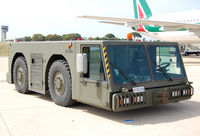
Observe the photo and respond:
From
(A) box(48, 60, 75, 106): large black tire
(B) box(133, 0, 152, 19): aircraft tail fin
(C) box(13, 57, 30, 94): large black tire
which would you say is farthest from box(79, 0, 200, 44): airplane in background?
(A) box(48, 60, 75, 106): large black tire

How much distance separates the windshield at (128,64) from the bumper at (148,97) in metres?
0.30

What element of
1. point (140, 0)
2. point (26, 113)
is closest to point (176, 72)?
point (26, 113)

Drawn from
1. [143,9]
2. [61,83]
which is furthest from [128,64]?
[143,9]

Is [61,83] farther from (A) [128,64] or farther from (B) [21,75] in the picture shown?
(B) [21,75]

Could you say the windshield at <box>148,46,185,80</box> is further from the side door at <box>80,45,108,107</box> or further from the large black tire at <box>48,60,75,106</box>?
the large black tire at <box>48,60,75,106</box>

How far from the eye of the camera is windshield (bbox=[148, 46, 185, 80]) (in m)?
6.24

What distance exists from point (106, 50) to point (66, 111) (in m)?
1.80

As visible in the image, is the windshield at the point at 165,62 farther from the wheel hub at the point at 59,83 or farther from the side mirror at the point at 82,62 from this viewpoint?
the wheel hub at the point at 59,83

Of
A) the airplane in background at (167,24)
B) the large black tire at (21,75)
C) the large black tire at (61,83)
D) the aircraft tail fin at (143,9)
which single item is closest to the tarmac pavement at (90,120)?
the large black tire at (61,83)

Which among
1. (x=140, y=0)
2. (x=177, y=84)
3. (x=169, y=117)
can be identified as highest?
(x=140, y=0)

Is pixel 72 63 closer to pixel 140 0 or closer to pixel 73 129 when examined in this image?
pixel 73 129

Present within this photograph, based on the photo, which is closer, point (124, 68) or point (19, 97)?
point (124, 68)

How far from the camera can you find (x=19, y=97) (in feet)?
26.5

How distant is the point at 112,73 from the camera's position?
5449 mm
